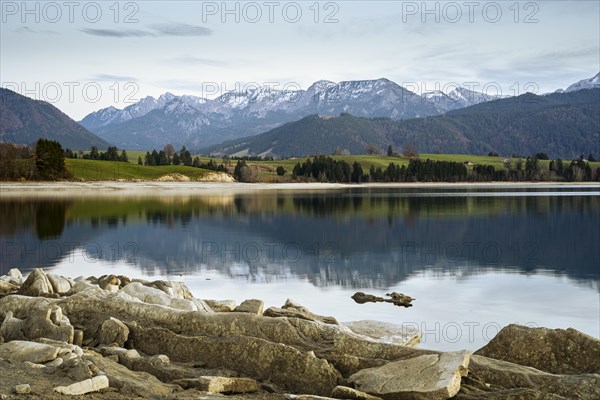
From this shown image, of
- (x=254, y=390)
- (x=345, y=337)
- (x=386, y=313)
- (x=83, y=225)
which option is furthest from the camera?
(x=83, y=225)

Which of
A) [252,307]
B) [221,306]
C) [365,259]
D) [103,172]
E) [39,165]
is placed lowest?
[365,259]

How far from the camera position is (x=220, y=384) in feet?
39.1

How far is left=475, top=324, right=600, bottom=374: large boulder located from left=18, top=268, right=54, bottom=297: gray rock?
13259mm

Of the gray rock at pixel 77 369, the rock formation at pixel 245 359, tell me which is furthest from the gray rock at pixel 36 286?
the gray rock at pixel 77 369

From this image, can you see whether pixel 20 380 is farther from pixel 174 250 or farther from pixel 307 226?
pixel 307 226

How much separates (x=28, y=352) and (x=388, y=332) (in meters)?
10.8

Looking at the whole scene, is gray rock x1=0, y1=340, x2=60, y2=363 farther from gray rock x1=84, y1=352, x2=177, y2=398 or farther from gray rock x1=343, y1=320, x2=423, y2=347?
gray rock x1=343, y1=320, x2=423, y2=347

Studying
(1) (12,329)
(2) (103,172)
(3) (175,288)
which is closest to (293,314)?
(3) (175,288)

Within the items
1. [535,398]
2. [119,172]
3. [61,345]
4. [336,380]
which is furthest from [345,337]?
[119,172]

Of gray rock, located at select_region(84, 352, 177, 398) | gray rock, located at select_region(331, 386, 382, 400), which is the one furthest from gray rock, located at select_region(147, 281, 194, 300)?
gray rock, located at select_region(331, 386, 382, 400)

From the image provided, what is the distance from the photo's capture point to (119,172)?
190375 millimetres

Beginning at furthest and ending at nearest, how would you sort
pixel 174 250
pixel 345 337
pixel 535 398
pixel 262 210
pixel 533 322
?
pixel 262 210, pixel 174 250, pixel 533 322, pixel 345 337, pixel 535 398

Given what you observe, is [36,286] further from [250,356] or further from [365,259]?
[365,259]

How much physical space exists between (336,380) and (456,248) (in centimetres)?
3559
